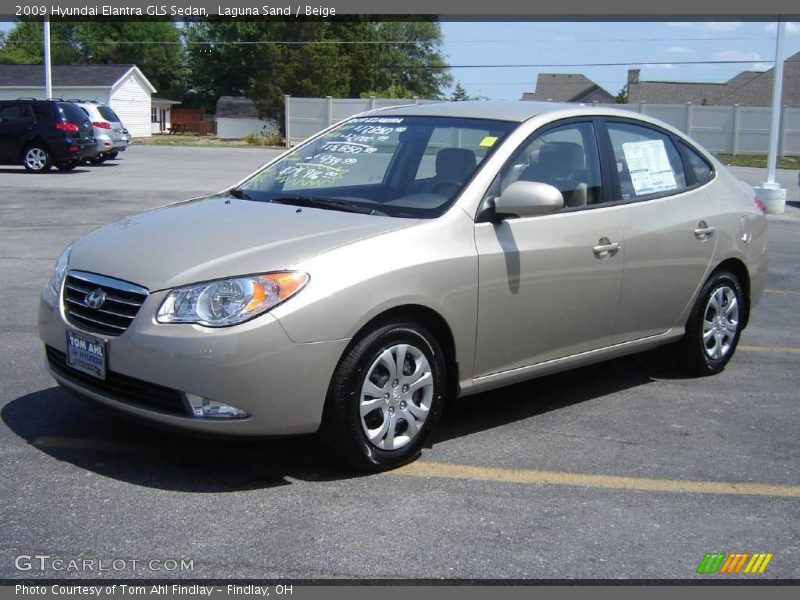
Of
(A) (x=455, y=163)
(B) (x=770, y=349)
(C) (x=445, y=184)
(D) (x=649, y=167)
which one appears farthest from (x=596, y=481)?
(B) (x=770, y=349)

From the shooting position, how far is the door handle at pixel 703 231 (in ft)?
20.1

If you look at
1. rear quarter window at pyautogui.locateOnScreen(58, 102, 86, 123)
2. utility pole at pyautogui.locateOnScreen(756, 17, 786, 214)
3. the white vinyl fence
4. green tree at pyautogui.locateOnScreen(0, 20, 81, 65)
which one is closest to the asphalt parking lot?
utility pole at pyautogui.locateOnScreen(756, 17, 786, 214)

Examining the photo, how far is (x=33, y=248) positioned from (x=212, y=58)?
80.3 metres

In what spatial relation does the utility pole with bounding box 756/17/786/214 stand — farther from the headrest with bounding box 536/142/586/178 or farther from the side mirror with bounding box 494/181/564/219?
the side mirror with bounding box 494/181/564/219

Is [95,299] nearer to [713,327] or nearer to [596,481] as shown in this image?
[596,481]

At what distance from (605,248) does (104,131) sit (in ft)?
77.6

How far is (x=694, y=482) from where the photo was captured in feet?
15.1

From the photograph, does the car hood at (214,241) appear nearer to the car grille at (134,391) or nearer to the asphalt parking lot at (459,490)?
the car grille at (134,391)

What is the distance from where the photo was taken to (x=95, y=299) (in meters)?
4.38

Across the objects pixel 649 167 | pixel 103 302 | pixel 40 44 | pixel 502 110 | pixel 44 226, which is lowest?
pixel 44 226

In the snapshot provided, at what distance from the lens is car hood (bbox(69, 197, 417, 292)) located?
421 centimetres

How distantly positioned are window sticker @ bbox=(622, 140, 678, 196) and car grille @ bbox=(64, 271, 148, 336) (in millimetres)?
3148
